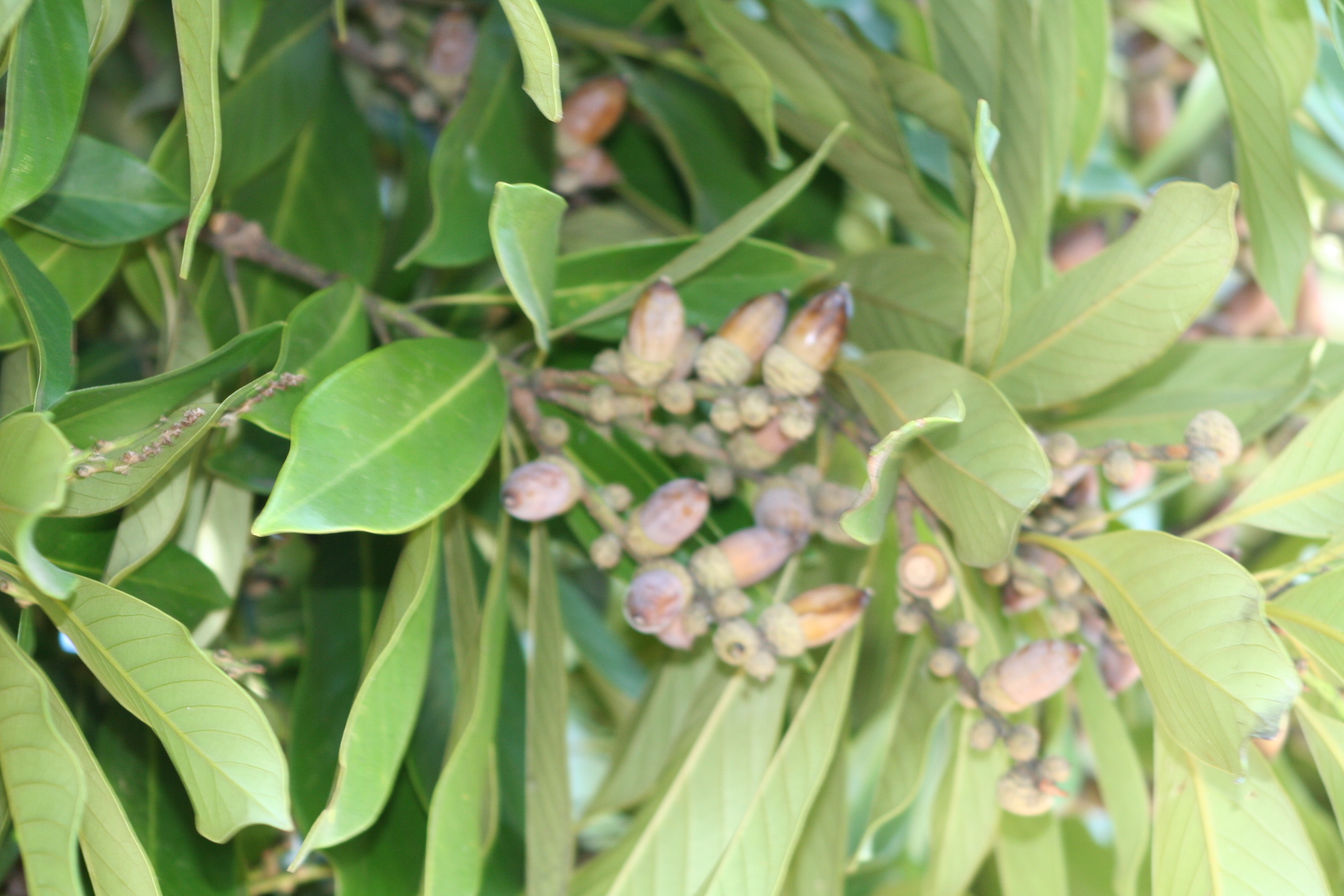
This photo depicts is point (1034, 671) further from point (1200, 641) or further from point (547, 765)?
point (547, 765)

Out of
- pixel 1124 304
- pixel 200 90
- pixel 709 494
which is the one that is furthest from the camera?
pixel 709 494

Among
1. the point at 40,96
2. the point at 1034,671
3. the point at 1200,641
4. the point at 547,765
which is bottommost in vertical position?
the point at 547,765

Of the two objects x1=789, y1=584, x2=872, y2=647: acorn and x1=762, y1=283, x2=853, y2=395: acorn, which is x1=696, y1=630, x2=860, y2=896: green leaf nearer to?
x1=789, y1=584, x2=872, y2=647: acorn

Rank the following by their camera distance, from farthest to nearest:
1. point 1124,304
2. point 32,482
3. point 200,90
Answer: point 1124,304
point 200,90
point 32,482

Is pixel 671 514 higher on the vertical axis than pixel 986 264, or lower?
lower

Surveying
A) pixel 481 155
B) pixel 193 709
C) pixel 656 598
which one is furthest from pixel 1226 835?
pixel 481 155

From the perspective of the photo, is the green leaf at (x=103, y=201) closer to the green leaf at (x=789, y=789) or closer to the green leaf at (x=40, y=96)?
the green leaf at (x=40, y=96)
